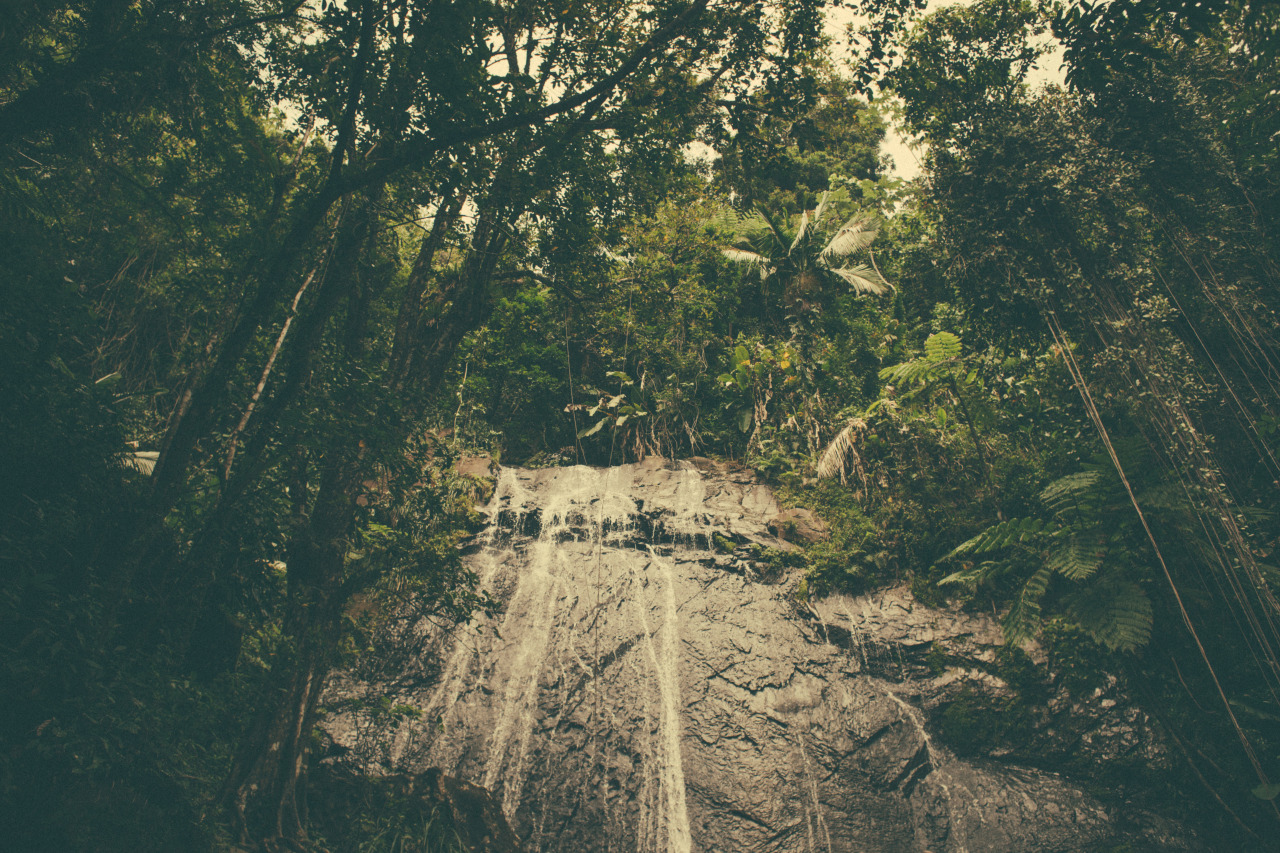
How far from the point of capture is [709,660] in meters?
8.80

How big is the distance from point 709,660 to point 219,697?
5853 mm

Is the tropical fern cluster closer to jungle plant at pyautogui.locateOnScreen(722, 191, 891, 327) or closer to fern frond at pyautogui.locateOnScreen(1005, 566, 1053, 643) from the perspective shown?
fern frond at pyautogui.locateOnScreen(1005, 566, 1053, 643)

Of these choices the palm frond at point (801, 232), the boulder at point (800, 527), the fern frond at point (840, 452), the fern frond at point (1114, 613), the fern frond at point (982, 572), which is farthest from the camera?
the palm frond at point (801, 232)

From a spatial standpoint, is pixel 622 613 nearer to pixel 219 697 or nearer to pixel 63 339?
pixel 219 697

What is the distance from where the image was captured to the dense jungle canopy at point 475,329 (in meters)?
4.50

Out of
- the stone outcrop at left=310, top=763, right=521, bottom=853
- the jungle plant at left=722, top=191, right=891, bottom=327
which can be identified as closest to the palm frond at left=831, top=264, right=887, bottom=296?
the jungle plant at left=722, top=191, right=891, bottom=327

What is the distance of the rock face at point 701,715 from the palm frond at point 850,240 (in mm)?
7236

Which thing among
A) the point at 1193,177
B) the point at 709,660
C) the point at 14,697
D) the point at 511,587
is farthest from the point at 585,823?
the point at 1193,177

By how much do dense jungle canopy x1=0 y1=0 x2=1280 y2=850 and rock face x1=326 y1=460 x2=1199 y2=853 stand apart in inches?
25.7

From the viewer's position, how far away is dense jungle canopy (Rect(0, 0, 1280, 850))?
4.50m

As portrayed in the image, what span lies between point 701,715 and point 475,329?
19.2ft

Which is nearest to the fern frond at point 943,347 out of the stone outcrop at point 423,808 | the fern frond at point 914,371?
the fern frond at point 914,371

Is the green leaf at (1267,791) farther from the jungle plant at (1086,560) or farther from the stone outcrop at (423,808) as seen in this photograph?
the stone outcrop at (423,808)

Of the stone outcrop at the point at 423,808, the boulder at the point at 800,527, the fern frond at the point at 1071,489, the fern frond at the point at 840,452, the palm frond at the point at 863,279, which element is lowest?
the stone outcrop at the point at 423,808
